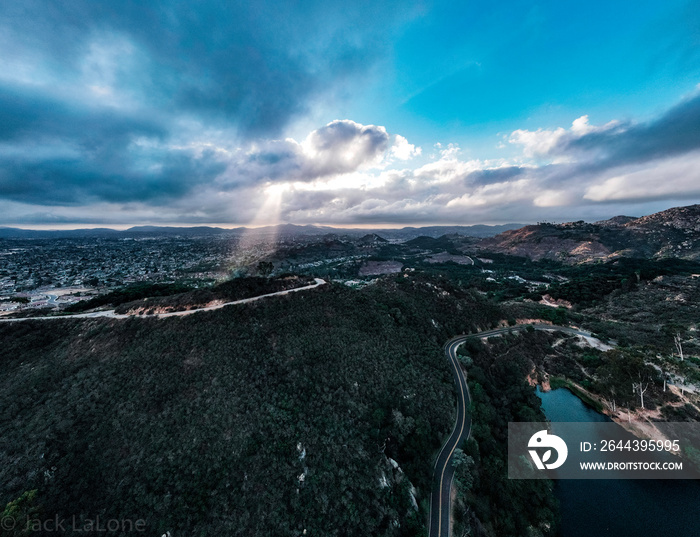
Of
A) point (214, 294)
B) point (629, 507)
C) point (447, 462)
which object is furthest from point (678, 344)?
point (214, 294)

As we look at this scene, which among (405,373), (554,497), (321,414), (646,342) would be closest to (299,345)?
(321,414)

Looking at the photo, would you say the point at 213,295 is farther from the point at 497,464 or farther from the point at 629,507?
the point at 629,507

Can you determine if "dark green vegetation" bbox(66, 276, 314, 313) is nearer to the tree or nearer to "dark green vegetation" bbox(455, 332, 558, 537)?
"dark green vegetation" bbox(455, 332, 558, 537)

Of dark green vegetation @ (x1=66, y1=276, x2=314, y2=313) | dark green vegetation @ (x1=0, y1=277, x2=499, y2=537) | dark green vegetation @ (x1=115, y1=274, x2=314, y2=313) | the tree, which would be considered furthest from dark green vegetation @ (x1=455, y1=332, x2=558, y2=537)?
dark green vegetation @ (x1=115, y1=274, x2=314, y2=313)

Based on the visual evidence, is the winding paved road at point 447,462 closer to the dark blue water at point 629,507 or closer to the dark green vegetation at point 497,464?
the dark green vegetation at point 497,464

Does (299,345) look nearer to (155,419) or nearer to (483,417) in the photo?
(155,419)

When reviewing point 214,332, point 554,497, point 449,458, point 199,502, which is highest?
point 214,332
